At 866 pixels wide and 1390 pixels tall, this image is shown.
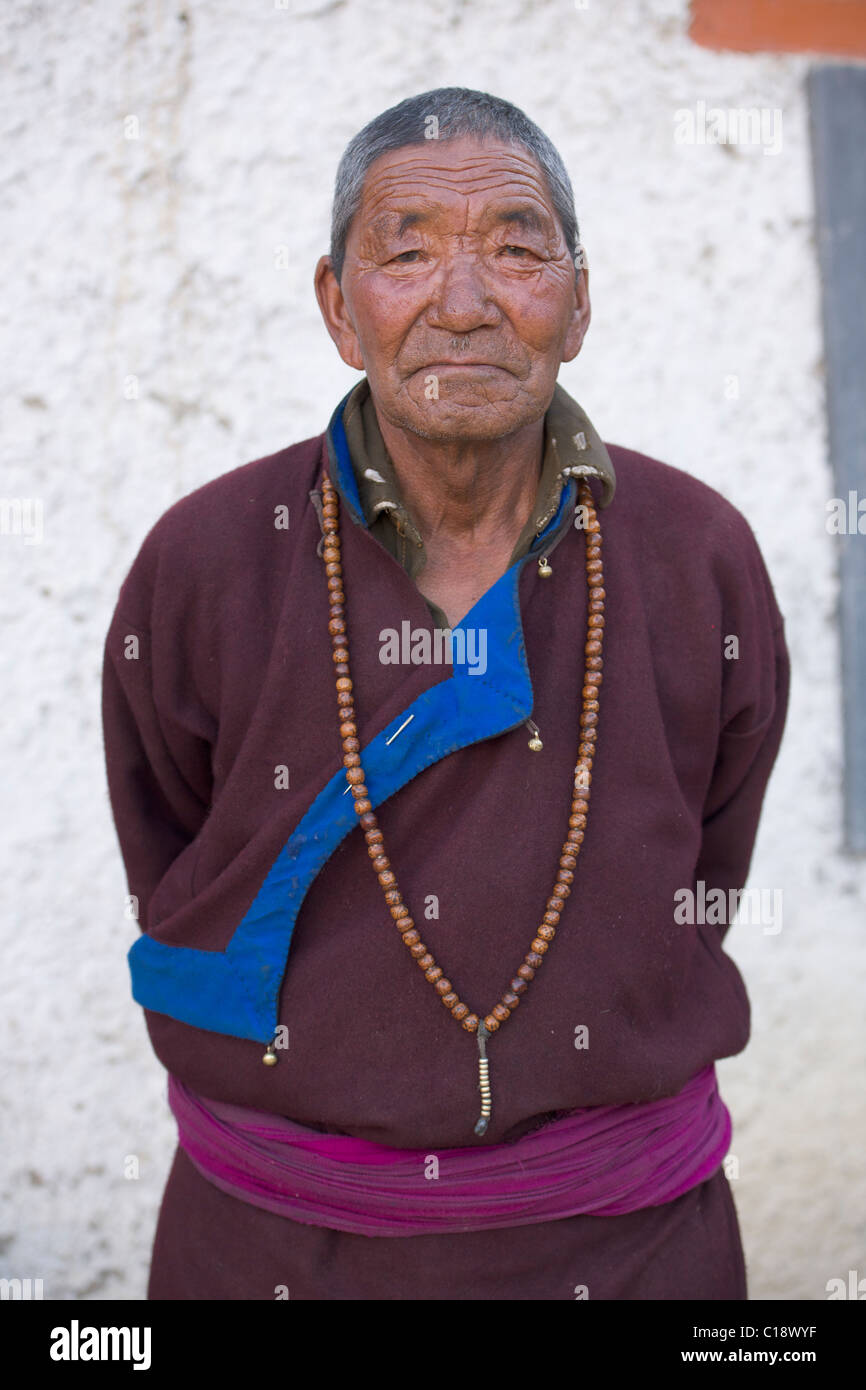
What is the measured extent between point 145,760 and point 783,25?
2.39 m

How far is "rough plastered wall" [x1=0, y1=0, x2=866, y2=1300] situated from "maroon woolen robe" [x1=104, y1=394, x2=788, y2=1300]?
2.81 ft

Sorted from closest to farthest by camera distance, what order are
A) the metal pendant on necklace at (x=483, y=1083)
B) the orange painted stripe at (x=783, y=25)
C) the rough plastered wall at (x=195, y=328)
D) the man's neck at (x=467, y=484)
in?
the metal pendant on necklace at (x=483, y=1083) < the man's neck at (x=467, y=484) < the rough plastered wall at (x=195, y=328) < the orange painted stripe at (x=783, y=25)

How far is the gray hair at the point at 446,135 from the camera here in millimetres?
1850

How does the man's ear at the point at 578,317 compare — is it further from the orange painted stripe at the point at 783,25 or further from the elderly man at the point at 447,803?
the orange painted stripe at the point at 783,25

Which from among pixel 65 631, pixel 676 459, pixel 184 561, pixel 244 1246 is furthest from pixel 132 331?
pixel 244 1246

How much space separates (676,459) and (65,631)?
60.3 inches

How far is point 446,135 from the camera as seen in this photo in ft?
6.03

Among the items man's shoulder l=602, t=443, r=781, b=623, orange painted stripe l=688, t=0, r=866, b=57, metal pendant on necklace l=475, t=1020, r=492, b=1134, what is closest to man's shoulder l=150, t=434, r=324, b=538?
man's shoulder l=602, t=443, r=781, b=623

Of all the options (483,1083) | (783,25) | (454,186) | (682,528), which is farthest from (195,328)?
(483,1083)

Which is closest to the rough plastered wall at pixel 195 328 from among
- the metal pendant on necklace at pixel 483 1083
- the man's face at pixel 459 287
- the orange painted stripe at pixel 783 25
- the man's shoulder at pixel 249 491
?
the orange painted stripe at pixel 783 25

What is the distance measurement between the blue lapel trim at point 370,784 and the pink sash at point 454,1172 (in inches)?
7.6

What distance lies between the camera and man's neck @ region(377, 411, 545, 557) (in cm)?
195

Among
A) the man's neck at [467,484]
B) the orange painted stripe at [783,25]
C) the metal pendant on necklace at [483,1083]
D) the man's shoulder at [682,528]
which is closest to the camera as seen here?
the metal pendant on necklace at [483,1083]

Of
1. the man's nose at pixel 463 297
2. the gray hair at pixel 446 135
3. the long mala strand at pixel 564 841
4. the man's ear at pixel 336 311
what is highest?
the gray hair at pixel 446 135
